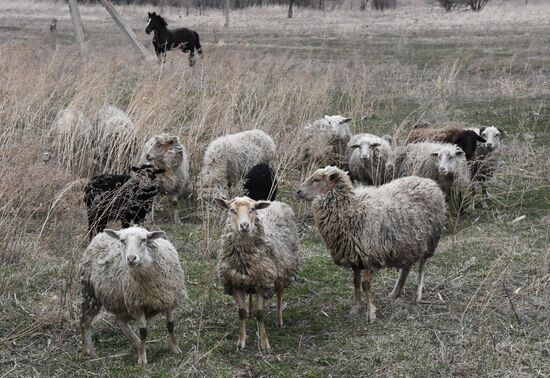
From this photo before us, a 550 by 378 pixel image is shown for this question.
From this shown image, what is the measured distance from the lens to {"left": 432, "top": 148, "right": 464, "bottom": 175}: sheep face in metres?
8.45

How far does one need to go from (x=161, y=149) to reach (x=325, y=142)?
2164 millimetres

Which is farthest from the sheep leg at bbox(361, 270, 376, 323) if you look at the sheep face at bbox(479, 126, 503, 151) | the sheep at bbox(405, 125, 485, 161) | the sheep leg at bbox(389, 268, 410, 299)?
the sheep face at bbox(479, 126, 503, 151)

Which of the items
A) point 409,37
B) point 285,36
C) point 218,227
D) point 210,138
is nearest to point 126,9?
point 285,36

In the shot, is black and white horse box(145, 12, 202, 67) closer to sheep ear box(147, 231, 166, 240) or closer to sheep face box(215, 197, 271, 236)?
sheep face box(215, 197, 271, 236)

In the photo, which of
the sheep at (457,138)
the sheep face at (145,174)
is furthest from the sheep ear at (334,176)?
the sheep at (457,138)

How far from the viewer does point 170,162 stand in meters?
8.90

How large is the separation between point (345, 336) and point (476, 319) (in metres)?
1.05

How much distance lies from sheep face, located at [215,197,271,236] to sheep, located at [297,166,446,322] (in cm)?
91

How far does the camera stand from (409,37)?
2833 centimetres

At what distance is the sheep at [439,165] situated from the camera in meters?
8.57

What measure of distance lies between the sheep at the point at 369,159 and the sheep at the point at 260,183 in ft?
4.36

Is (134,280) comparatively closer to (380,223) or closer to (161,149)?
(380,223)

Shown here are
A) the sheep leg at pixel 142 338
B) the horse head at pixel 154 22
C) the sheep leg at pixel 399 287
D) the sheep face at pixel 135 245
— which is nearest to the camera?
the sheep face at pixel 135 245

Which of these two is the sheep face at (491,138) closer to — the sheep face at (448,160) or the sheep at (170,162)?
the sheep face at (448,160)
